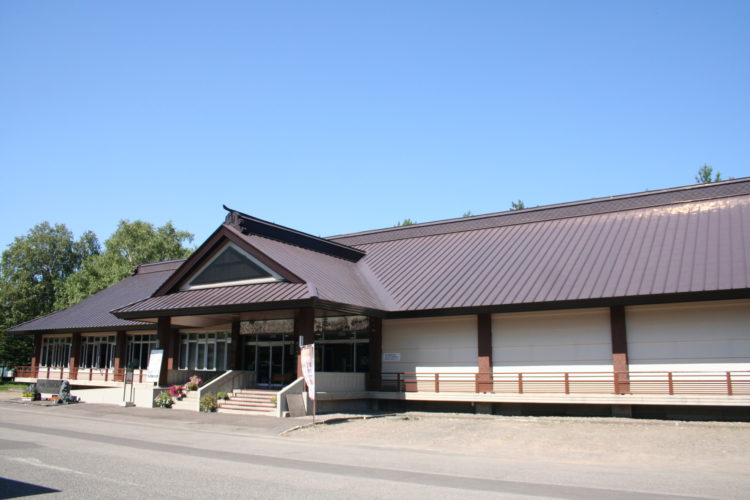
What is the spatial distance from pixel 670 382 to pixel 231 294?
1737 cm

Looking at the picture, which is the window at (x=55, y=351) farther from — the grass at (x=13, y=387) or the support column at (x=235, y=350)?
the support column at (x=235, y=350)

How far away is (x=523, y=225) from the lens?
30.9m

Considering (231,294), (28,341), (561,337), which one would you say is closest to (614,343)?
(561,337)

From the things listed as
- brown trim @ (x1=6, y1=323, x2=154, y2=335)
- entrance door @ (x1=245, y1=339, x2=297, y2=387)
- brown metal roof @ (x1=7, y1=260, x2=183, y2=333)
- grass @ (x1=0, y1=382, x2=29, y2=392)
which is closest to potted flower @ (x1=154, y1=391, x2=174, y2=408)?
entrance door @ (x1=245, y1=339, x2=297, y2=387)

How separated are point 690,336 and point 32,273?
69650 millimetres

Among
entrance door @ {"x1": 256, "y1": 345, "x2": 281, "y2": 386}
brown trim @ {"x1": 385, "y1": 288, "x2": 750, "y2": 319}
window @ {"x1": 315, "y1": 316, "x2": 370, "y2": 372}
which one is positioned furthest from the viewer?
entrance door @ {"x1": 256, "y1": 345, "x2": 281, "y2": 386}

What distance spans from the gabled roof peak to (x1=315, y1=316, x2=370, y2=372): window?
436 cm

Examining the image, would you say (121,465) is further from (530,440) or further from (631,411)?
(631,411)

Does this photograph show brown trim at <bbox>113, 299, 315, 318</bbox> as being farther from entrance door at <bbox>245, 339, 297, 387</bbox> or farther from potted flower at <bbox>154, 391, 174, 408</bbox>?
entrance door at <bbox>245, 339, 297, 387</bbox>

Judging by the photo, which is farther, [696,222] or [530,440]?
[696,222]

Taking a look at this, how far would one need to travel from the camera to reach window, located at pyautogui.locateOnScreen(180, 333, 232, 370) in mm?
33719

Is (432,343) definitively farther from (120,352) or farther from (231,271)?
(120,352)

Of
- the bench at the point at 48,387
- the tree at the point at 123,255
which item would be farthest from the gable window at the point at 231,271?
the tree at the point at 123,255

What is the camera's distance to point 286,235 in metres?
30.2
